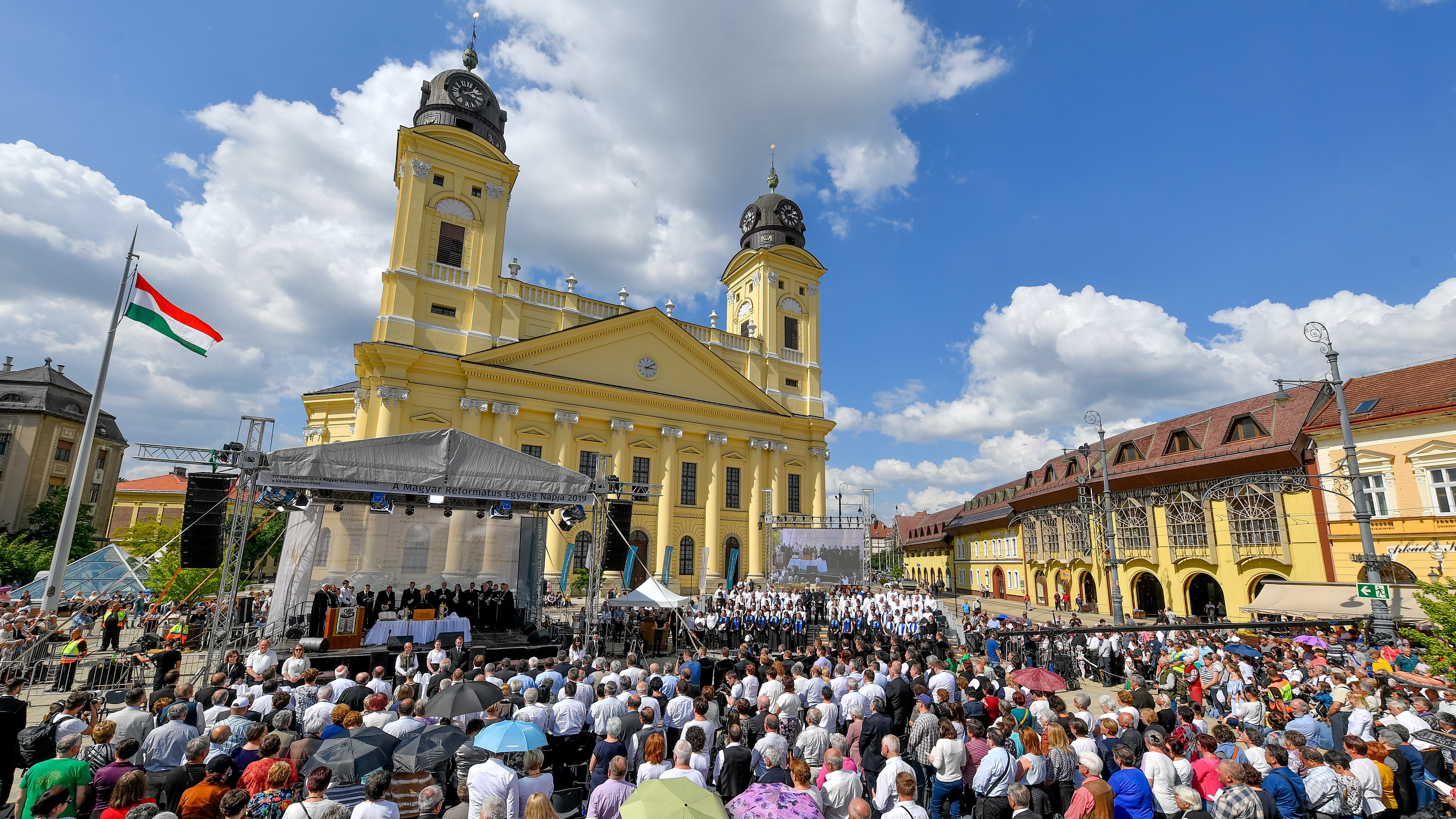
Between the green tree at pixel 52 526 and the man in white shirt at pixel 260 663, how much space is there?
4032 cm

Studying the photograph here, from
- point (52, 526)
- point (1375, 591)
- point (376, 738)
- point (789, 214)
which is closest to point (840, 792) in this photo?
point (376, 738)

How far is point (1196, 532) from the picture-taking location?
25875 millimetres

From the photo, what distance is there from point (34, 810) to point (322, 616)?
1275cm

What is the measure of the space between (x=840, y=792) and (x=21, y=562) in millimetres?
41182

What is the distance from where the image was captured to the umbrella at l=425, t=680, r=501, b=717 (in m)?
6.84

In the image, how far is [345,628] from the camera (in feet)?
46.8

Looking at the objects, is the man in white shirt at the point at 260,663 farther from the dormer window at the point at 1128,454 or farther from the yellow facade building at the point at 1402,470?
the dormer window at the point at 1128,454

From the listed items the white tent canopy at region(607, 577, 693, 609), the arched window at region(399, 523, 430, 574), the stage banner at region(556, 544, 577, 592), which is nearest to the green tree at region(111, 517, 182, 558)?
the arched window at region(399, 523, 430, 574)

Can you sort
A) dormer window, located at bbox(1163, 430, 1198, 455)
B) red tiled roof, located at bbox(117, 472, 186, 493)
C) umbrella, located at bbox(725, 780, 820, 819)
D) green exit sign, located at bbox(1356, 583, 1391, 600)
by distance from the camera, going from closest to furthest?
umbrella, located at bbox(725, 780, 820, 819) → green exit sign, located at bbox(1356, 583, 1391, 600) → dormer window, located at bbox(1163, 430, 1198, 455) → red tiled roof, located at bbox(117, 472, 186, 493)

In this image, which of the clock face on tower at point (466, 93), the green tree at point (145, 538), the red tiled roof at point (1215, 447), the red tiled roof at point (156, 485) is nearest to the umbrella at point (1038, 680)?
the red tiled roof at point (1215, 447)

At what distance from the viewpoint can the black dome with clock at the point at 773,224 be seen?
39594mm

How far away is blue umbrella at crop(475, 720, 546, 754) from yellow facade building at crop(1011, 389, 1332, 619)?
23108mm

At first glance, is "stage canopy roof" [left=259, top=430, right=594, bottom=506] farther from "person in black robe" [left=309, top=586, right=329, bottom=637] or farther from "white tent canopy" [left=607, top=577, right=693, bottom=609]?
"person in black robe" [left=309, top=586, right=329, bottom=637]

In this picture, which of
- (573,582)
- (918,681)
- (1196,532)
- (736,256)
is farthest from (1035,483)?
(918,681)
